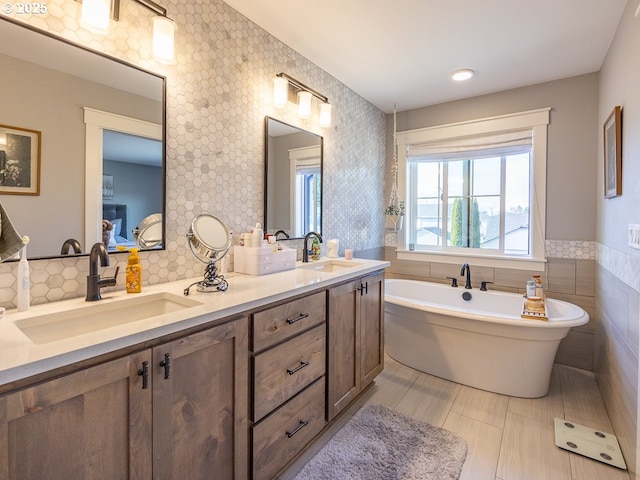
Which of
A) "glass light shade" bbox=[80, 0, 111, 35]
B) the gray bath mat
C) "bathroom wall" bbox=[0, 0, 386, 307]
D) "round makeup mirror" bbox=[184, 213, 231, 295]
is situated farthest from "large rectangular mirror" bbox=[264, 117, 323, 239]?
the gray bath mat

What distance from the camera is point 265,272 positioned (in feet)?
A: 6.18

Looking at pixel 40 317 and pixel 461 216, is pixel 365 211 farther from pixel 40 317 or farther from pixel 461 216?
pixel 40 317

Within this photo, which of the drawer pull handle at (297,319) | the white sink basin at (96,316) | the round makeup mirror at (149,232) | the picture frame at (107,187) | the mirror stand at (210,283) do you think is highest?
the picture frame at (107,187)

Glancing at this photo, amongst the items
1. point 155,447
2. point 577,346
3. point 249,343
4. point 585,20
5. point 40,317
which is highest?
point 585,20

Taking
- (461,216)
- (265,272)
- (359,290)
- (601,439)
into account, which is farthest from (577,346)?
(265,272)

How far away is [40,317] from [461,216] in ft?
11.2

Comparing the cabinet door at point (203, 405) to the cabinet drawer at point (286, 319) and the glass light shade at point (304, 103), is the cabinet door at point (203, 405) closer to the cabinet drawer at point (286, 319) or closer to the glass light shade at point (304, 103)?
the cabinet drawer at point (286, 319)

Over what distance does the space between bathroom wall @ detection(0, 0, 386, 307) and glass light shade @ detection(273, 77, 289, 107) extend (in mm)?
49

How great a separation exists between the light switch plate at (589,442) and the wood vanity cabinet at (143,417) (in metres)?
1.82

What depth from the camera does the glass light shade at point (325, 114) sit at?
2545mm

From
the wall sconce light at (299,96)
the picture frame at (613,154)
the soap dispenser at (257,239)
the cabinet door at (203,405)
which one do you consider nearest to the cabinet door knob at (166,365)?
the cabinet door at (203,405)

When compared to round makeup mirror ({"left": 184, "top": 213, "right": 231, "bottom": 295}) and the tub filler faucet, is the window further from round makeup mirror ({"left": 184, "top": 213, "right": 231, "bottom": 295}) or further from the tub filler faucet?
round makeup mirror ({"left": 184, "top": 213, "right": 231, "bottom": 295})

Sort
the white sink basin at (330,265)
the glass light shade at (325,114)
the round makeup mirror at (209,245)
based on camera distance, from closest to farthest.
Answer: the round makeup mirror at (209,245) → the white sink basin at (330,265) → the glass light shade at (325,114)

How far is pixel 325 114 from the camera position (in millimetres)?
2557
